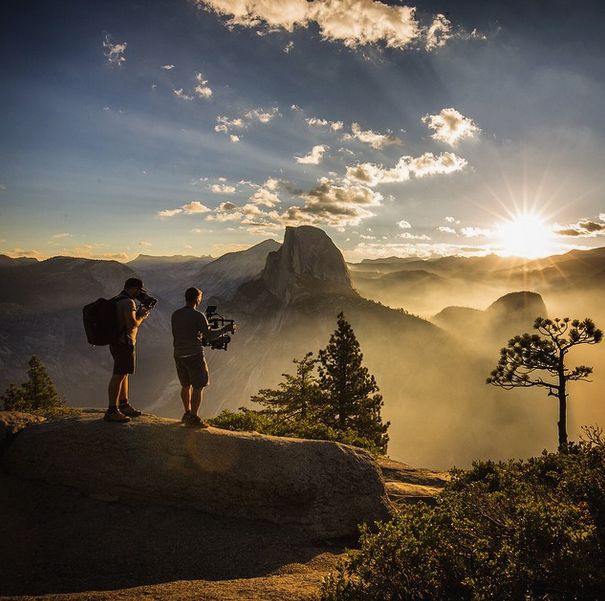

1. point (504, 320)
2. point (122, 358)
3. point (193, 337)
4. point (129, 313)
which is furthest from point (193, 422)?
point (504, 320)

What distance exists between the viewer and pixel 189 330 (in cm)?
827

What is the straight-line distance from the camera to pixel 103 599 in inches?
193

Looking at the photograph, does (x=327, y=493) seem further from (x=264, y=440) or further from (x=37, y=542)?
(x=37, y=542)

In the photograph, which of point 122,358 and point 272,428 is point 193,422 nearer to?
point 122,358

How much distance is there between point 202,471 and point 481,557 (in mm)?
5335

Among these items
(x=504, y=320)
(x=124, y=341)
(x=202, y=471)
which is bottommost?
(x=202, y=471)

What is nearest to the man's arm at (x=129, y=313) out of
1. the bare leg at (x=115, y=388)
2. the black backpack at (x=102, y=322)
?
the black backpack at (x=102, y=322)

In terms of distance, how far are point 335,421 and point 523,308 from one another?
107 meters

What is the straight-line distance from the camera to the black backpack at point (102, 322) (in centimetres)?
780

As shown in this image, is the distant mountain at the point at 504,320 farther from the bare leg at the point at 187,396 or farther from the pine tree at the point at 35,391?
the bare leg at the point at 187,396

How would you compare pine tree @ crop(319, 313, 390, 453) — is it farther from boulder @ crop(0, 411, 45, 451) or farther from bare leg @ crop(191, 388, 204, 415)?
boulder @ crop(0, 411, 45, 451)

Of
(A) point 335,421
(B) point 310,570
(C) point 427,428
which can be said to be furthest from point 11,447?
(C) point 427,428

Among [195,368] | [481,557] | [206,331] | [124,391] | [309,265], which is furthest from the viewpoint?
[309,265]

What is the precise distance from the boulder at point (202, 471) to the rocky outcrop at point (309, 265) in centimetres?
12262
